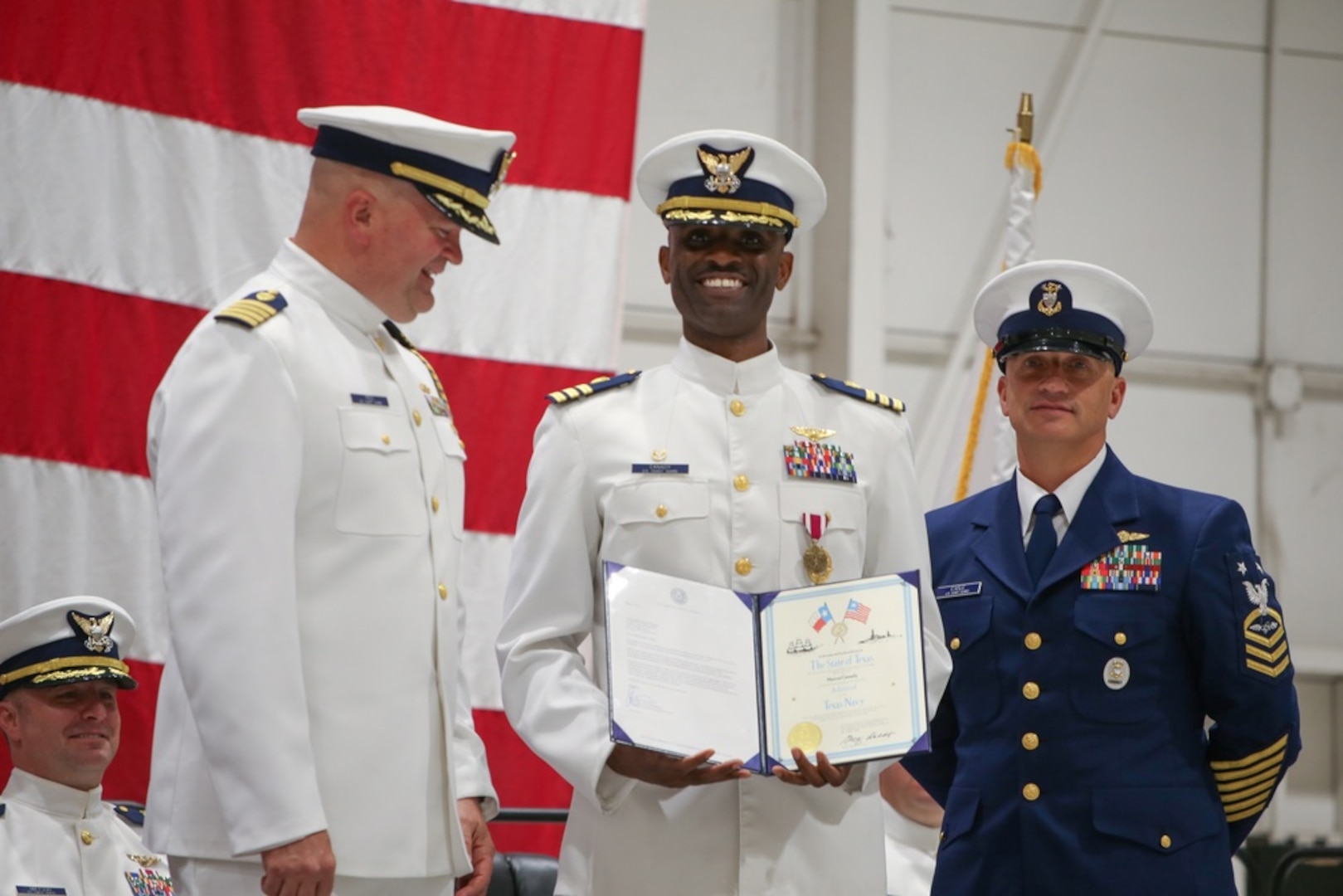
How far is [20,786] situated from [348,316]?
2.11 meters

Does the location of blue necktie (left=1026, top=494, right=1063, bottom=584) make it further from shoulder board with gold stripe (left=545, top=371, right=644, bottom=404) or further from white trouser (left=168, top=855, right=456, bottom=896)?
white trouser (left=168, top=855, right=456, bottom=896)

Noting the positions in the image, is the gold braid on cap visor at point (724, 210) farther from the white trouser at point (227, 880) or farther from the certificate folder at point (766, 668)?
the white trouser at point (227, 880)

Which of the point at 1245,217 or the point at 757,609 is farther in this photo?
the point at 1245,217

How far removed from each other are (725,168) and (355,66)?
2394mm

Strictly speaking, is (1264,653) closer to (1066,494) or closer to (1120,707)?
(1120,707)

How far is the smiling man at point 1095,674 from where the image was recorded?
2.63 meters

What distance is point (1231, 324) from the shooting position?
7.22 meters

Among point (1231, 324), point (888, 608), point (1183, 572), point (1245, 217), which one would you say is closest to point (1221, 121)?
point (1245, 217)

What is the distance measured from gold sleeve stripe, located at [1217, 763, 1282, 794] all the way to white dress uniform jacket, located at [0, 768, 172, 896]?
237cm

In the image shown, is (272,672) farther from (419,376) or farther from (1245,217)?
(1245,217)

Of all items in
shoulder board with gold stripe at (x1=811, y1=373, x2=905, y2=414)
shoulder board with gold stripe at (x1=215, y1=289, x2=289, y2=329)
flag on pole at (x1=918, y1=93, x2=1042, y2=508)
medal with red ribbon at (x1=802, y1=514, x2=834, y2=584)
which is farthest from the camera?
flag on pole at (x1=918, y1=93, x2=1042, y2=508)

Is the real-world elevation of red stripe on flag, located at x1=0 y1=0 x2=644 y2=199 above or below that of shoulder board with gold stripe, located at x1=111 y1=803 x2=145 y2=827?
above

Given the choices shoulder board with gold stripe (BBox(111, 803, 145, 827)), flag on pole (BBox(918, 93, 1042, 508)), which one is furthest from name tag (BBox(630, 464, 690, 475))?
flag on pole (BBox(918, 93, 1042, 508))

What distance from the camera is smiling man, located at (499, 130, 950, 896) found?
7.95ft
